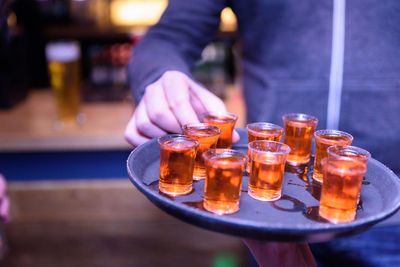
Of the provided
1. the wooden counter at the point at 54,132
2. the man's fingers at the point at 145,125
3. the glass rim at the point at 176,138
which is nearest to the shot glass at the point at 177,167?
the glass rim at the point at 176,138

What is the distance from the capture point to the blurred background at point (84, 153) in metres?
2.34

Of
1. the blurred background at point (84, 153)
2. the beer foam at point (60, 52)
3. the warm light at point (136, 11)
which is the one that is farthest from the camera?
the warm light at point (136, 11)

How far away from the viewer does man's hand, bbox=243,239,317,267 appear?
2.88ft

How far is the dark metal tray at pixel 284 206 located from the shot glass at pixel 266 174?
21 mm

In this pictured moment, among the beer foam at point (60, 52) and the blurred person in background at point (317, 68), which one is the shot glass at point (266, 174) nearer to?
the blurred person in background at point (317, 68)

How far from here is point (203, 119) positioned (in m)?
1.11

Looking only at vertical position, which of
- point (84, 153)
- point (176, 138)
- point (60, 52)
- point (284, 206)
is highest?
point (60, 52)

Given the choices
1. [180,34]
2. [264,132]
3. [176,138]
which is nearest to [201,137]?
[176,138]

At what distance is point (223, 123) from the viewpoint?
1.08 m

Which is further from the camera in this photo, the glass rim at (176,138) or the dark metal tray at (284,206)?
the glass rim at (176,138)

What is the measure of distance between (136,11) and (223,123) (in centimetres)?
214

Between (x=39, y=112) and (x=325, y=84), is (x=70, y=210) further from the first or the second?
(x=325, y=84)

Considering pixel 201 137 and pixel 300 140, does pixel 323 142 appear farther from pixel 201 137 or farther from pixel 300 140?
pixel 201 137

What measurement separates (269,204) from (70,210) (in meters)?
1.93
